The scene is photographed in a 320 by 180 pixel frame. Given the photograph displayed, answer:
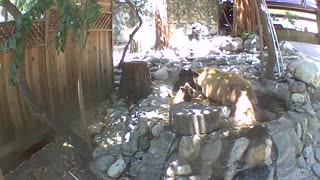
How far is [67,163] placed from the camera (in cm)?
387

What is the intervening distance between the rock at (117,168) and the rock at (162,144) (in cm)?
29

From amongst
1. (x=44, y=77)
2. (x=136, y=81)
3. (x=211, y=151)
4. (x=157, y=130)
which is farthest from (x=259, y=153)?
(x=44, y=77)

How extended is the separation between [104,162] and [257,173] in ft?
4.72

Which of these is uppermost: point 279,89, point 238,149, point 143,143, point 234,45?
point 234,45

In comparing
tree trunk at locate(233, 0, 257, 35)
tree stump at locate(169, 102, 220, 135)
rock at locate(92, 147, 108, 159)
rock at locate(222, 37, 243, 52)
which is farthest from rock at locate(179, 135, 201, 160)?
tree trunk at locate(233, 0, 257, 35)

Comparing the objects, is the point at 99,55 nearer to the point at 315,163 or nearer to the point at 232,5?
the point at 315,163

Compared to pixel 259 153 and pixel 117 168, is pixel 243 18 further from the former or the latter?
pixel 117 168

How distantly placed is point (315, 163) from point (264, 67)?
156 centimetres

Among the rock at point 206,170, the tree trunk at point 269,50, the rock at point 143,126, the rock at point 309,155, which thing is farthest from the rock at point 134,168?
the tree trunk at point 269,50

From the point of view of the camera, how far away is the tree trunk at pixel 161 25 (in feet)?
26.7

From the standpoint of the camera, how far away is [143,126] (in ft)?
12.8

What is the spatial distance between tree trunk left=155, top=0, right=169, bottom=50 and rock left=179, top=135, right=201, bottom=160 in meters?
4.82

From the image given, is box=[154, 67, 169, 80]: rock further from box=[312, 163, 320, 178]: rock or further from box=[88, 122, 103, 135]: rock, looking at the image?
box=[312, 163, 320, 178]: rock

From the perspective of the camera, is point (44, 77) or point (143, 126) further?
point (44, 77)
